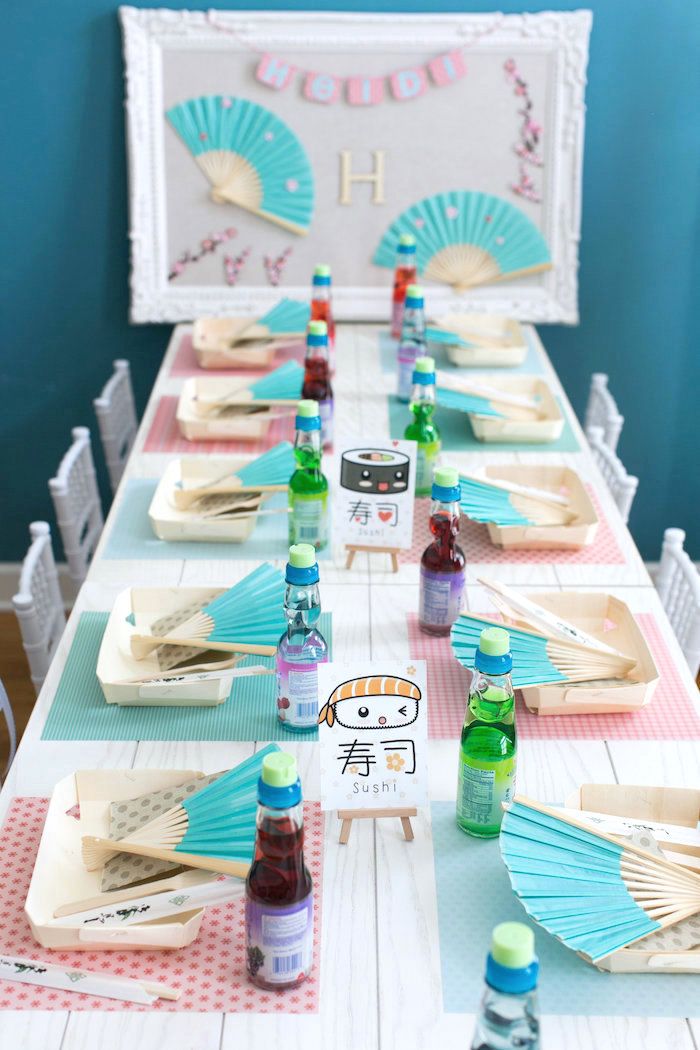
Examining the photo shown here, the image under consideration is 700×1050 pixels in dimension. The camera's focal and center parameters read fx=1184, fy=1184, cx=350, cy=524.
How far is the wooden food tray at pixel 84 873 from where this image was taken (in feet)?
4.12

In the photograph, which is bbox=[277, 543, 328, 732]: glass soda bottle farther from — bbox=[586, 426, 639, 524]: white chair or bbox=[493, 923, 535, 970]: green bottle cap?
bbox=[586, 426, 639, 524]: white chair

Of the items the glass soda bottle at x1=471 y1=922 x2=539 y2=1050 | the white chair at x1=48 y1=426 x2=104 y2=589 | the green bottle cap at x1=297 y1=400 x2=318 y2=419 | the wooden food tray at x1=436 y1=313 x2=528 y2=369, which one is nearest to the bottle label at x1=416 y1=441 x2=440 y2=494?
the green bottle cap at x1=297 y1=400 x2=318 y2=419

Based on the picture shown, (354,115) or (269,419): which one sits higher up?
(354,115)

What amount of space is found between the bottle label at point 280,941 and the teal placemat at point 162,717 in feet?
1.41

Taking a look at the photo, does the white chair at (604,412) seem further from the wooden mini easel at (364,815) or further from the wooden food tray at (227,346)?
the wooden mini easel at (364,815)

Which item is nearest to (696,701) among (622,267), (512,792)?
(512,792)

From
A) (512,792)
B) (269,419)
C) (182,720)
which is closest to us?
(512,792)

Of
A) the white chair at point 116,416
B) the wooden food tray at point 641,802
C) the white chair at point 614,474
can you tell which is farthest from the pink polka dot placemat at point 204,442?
the wooden food tray at point 641,802

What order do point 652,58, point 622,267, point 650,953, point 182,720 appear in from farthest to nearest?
point 622,267, point 652,58, point 182,720, point 650,953

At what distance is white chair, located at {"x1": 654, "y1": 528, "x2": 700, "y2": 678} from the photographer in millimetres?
2195

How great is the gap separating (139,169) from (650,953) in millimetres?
2576

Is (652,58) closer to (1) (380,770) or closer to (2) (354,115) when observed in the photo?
(2) (354,115)

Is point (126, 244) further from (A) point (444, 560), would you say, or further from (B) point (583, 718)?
(B) point (583, 718)

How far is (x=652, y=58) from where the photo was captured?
3.15 meters
